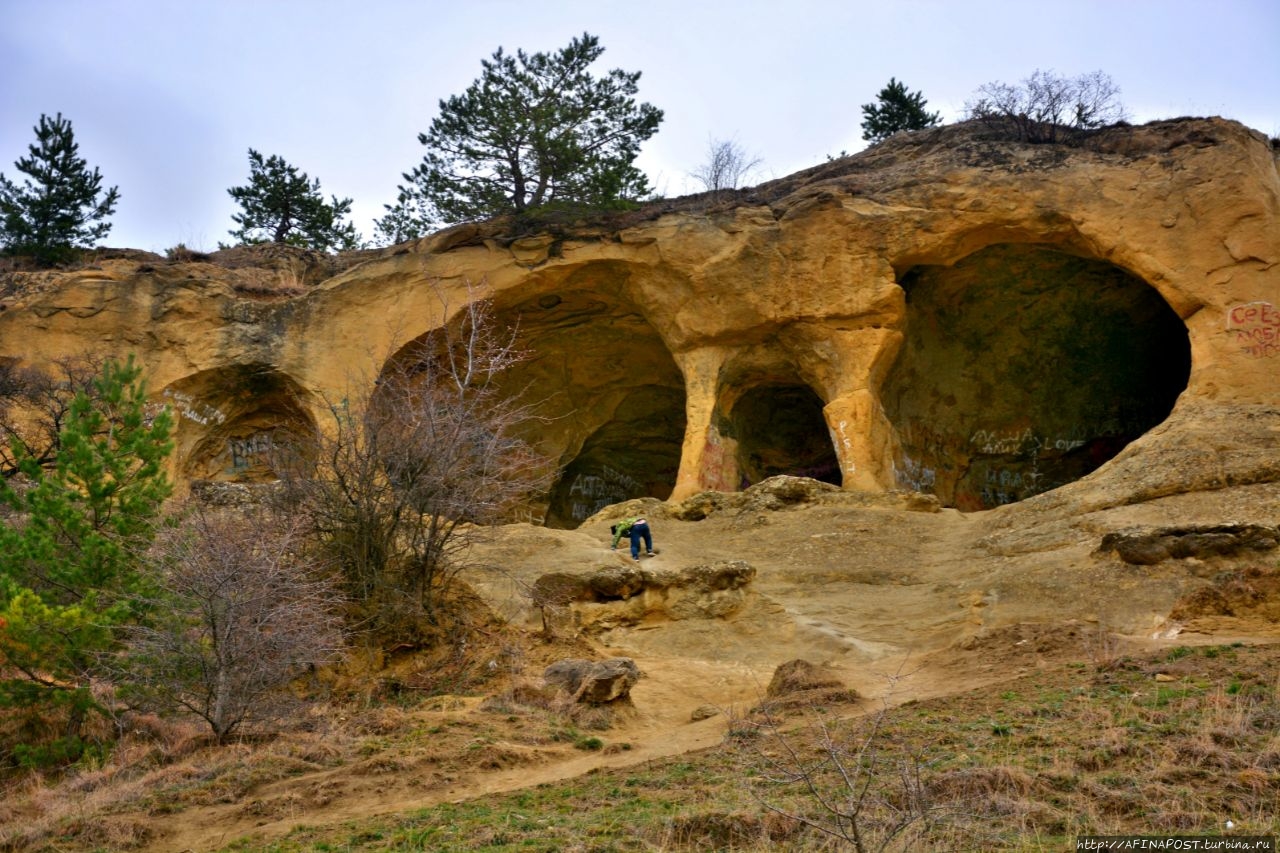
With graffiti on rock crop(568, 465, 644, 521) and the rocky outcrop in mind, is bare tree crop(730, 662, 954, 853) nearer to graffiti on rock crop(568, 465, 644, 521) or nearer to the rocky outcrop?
the rocky outcrop

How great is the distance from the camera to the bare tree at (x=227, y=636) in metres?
11.0

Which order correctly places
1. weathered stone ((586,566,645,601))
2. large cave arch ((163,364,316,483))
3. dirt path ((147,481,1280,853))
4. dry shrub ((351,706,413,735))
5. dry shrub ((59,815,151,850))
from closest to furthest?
dry shrub ((59,815,151,850)) → dirt path ((147,481,1280,853)) → dry shrub ((351,706,413,735)) → weathered stone ((586,566,645,601)) → large cave arch ((163,364,316,483))

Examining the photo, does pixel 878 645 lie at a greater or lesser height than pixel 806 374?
lesser

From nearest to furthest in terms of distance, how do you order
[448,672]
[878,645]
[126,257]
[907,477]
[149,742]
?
[149,742]
[448,672]
[878,645]
[907,477]
[126,257]

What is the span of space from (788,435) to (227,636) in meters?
17.1

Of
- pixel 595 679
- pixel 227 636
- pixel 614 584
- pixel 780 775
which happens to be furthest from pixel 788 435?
pixel 780 775

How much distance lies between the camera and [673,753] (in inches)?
386

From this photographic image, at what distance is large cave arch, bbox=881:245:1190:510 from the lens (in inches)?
904

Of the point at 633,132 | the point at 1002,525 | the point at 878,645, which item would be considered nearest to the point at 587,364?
the point at 633,132

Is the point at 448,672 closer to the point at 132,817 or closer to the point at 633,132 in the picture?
the point at 132,817

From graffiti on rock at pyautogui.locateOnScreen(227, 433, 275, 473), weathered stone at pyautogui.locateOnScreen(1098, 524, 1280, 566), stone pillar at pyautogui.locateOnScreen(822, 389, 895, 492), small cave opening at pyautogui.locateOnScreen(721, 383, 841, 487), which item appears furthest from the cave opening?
weathered stone at pyautogui.locateOnScreen(1098, 524, 1280, 566)

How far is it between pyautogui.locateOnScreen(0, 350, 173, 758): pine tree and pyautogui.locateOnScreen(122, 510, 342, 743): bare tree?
50 centimetres

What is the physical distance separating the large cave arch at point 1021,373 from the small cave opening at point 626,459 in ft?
19.9

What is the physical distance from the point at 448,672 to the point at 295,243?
19434 mm
